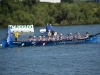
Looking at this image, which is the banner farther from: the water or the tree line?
the water

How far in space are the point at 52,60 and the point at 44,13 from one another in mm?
69674

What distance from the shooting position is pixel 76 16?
11231 centimetres

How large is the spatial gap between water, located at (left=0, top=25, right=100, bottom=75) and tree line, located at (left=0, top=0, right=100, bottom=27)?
52987 mm

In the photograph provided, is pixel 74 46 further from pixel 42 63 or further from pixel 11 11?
pixel 11 11

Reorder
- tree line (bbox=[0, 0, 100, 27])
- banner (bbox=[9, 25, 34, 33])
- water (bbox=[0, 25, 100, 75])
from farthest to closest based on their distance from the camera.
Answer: tree line (bbox=[0, 0, 100, 27]), banner (bbox=[9, 25, 34, 33]), water (bbox=[0, 25, 100, 75])

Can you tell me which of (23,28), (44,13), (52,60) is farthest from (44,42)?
(44,13)

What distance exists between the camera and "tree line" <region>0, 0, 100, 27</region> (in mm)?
107444

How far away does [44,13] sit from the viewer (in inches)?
4437

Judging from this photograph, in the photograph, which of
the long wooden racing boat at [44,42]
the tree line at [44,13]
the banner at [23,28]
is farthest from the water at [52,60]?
the tree line at [44,13]

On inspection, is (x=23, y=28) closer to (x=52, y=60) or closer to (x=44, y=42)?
(x=44, y=42)

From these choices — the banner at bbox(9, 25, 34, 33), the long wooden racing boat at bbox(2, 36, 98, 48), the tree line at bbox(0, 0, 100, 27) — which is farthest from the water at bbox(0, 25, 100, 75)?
the tree line at bbox(0, 0, 100, 27)

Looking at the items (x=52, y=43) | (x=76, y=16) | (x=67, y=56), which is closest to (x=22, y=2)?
(x=76, y=16)

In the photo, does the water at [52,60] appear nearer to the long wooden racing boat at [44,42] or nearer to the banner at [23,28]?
the long wooden racing boat at [44,42]

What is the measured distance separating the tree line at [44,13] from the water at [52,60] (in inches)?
2086
